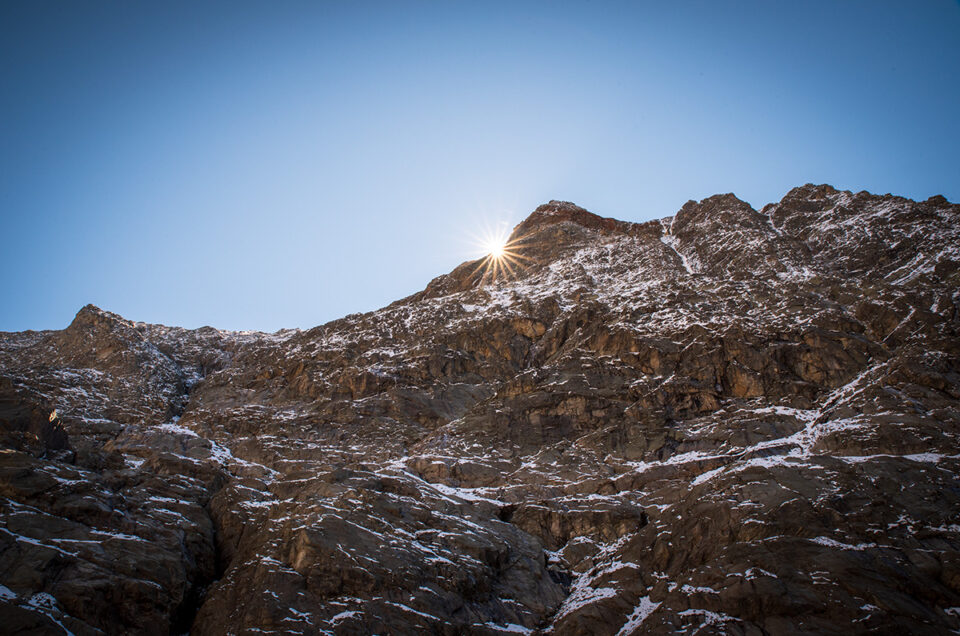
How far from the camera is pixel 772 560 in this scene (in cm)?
3020

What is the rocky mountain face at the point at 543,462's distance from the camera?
1149 inches

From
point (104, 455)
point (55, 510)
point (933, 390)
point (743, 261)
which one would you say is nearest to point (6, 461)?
point (55, 510)

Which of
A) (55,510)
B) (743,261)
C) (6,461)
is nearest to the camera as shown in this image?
(55,510)

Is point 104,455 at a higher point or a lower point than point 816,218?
lower

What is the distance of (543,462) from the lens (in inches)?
1918

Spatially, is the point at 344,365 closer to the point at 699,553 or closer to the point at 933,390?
the point at 699,553

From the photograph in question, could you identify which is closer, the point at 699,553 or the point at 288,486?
the point at 699,553

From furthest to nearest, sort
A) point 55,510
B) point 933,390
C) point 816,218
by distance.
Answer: point 816,218
point 933,390
point 55,510

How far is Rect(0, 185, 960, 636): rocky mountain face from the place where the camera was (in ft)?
95.8

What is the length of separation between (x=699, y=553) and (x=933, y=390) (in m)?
25.6

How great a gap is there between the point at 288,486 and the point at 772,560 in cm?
3376

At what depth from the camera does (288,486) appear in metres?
44.3

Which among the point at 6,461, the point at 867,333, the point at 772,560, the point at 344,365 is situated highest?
the point at 344,365

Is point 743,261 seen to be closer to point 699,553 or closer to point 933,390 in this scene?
point 933,390
